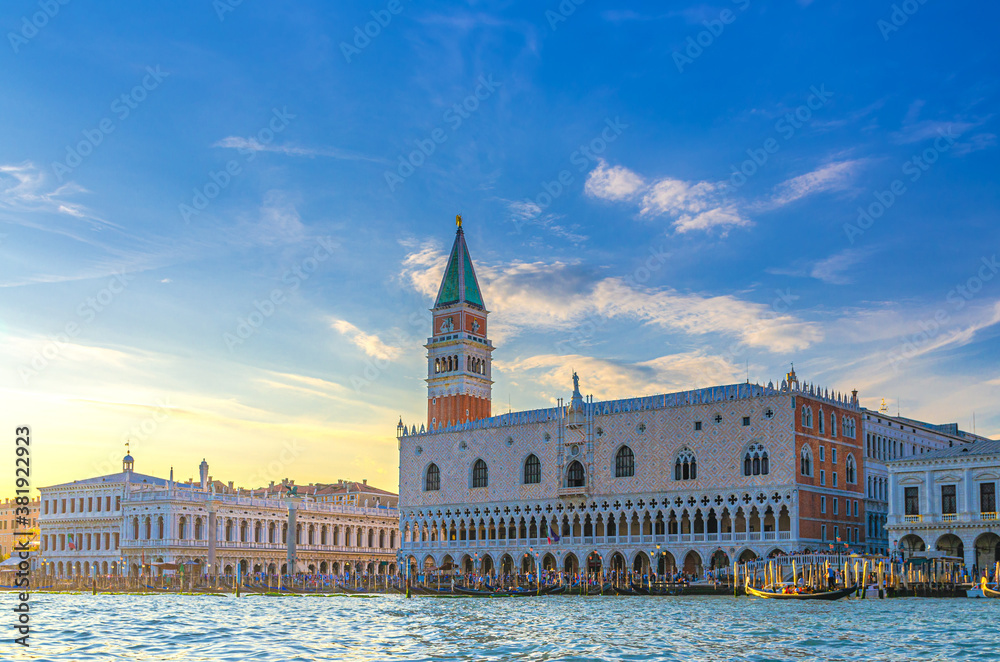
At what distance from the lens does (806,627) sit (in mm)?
34781

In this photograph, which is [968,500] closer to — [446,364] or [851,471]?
[851,471]

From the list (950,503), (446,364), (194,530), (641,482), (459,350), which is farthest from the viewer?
(446,364)

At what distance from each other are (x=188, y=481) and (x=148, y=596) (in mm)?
38880

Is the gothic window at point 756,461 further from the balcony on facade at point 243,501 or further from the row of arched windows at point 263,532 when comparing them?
the row of arched windows at point 263,532

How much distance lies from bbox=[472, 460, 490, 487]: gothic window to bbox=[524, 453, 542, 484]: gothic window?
11.7 ft

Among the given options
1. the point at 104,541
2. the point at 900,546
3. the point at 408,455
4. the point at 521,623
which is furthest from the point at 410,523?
the point at 521,623

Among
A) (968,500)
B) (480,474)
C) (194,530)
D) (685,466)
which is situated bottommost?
(194,530)

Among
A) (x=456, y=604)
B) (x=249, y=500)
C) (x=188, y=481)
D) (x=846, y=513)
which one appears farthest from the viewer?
(x=188, y=481)

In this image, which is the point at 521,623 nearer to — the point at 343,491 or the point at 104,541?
the point at 104,541

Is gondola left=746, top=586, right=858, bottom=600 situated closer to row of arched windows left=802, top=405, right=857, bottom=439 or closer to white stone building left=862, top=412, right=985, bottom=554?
row of arched windows left=802, top=405, right=857, bottom=439

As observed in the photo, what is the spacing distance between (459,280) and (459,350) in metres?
6.12

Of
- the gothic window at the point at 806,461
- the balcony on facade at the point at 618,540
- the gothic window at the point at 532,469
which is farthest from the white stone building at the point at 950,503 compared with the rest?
the gothic window at the point at 532,469

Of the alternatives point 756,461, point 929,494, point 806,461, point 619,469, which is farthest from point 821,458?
point 619,469

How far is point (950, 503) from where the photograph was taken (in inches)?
2200
